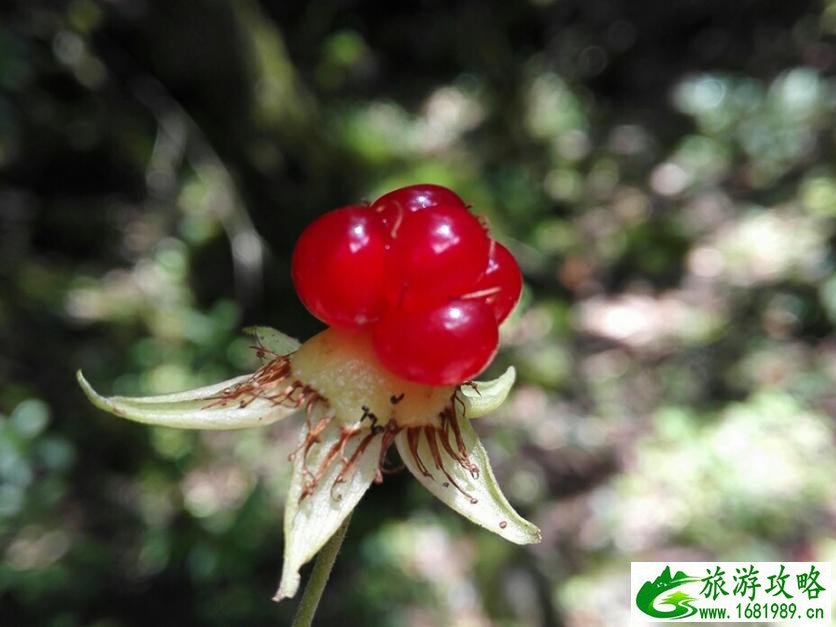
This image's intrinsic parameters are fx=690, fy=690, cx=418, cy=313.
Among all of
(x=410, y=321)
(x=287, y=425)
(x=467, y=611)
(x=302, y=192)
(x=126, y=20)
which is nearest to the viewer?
(x=410, y=321)

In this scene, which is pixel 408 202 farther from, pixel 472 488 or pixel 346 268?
pixel 472 488

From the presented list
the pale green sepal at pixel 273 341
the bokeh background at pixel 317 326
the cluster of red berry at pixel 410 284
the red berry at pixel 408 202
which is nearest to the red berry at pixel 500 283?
the cluster of red berry at pixel 410 284

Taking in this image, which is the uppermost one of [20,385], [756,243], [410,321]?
[756,243]

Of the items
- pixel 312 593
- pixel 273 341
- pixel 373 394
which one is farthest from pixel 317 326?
pixel 312 593

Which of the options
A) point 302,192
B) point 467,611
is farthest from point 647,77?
point 467,611

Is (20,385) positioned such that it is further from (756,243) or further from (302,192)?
(756,243)

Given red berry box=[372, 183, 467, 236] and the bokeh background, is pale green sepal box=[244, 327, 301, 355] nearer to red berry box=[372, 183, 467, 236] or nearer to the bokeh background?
red berry box=[372, 183, 467, 236]
